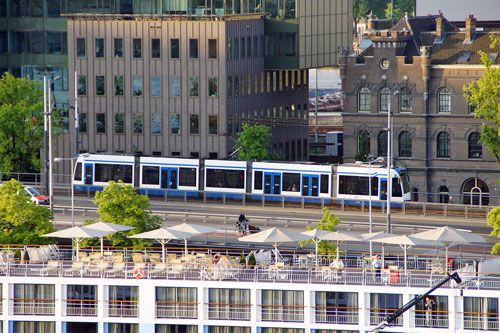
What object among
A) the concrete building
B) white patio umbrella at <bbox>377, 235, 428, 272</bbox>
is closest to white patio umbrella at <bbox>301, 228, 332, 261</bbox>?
white patio umbrella at <bbox>377, 235, 428, 272</bbox>

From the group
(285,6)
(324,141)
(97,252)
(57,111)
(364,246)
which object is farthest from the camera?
(324,141)

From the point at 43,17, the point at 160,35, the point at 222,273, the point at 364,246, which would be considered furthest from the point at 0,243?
the point at 43,17

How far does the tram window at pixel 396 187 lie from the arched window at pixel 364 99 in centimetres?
2000

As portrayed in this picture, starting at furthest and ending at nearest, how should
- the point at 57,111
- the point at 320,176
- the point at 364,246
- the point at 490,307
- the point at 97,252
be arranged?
the point at 57,111 → the point at 320,176 → the point at 364,246 → the point at 97,252 → the point at 490,307

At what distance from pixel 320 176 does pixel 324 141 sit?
6094cm

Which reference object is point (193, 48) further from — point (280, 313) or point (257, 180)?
point (280, 313)

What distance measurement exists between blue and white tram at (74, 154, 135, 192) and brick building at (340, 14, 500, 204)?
2295cm

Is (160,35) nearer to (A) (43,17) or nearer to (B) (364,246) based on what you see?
(A) (43,17)

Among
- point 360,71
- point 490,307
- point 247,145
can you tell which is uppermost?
point 360,71

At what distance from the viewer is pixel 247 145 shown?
347 ft

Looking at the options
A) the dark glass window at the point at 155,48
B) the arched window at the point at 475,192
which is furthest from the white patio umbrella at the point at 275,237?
the dark glass window at the point at 155,48

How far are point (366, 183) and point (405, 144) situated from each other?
18.5m

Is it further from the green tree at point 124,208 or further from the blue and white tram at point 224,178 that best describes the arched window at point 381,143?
the green tree at point 124,208

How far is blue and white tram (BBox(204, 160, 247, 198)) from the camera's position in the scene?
3686 inches
